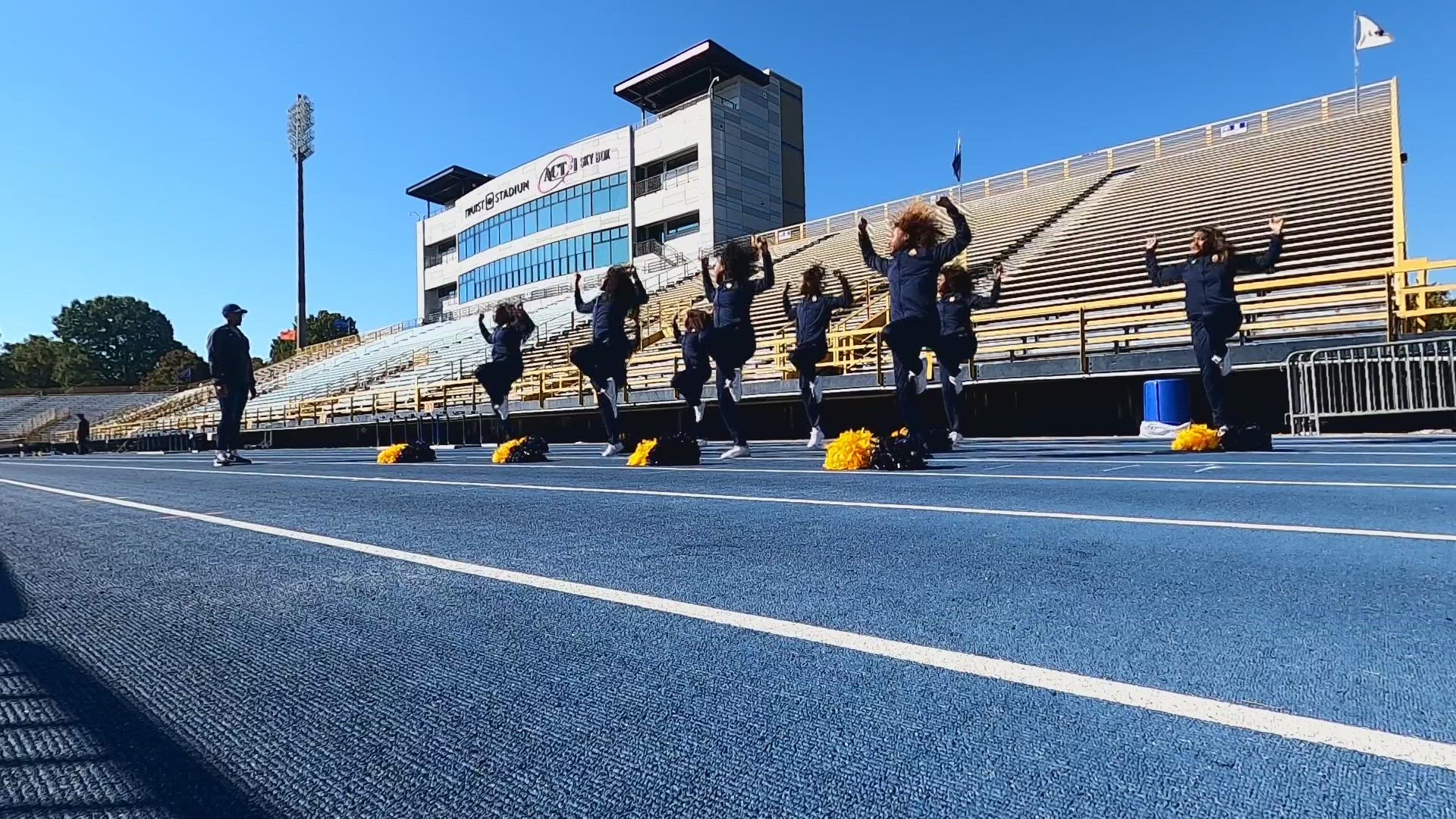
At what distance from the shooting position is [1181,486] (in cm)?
474

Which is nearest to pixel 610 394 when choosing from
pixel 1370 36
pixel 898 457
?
pixel 898 457

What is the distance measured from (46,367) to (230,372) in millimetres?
94748

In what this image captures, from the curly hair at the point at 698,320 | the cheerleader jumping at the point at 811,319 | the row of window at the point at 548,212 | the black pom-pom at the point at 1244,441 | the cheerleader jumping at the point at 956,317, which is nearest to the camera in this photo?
the black pom-pom at the point at 1244,441

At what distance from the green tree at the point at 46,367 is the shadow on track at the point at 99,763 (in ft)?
341

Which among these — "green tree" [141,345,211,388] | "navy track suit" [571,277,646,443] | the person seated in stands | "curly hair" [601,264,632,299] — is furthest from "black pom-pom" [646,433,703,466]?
"green tree" [141,345,211,388]

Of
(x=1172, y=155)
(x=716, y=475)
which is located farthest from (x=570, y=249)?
(x=716, y=475)

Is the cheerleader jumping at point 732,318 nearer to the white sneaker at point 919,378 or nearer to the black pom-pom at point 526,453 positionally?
the white sneaker at point 919,378

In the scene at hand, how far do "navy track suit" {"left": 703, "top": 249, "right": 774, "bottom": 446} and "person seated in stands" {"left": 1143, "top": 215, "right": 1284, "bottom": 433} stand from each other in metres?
3.93

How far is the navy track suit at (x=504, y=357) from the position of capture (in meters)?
11.1

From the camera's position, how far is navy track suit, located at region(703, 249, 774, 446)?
855cm

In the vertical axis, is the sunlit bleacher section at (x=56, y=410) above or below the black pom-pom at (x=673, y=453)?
above

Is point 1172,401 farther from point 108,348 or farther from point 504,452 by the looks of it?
point 108,348

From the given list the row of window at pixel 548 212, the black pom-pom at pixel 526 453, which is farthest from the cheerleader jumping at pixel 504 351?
the row of window at pixel 548 212

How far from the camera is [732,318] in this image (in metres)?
8.59
